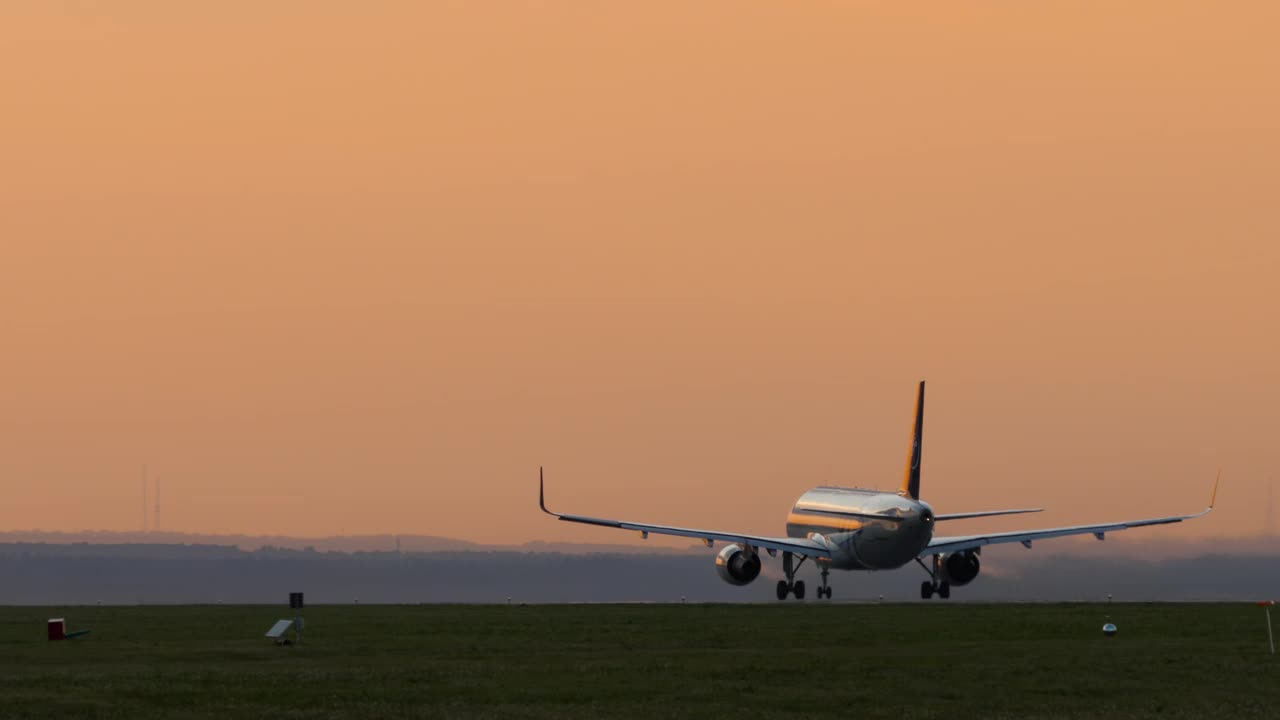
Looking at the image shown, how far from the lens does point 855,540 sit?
Answer: 109625 mm

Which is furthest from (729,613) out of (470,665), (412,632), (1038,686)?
(1038,686)

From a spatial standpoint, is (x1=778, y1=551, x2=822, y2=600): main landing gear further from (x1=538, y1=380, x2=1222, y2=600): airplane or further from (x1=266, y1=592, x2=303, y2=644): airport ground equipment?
(x1=266, y1=592, x2=303, y2=644): airport ground equipment

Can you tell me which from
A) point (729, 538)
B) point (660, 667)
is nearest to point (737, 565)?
point (729, 538)

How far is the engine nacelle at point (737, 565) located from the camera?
115m

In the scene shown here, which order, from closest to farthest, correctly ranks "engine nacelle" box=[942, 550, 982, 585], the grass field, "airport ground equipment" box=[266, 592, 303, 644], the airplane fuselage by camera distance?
1. the grass field
2. "airport ground equipment" box=[266, 592, 303, 644]
3. the airplane fuselage
4. "engine nacelle" box=[942, 550, 982, 585]

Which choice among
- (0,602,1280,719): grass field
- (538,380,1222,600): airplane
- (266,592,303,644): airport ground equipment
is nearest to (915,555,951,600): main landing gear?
(538,380,1222,600): airplane

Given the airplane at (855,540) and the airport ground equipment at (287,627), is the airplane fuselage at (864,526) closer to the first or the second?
the airplane at (855,540)

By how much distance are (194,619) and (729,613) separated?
26584 millimetres

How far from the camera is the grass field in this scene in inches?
1741

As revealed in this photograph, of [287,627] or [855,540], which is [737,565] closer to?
[855,540]

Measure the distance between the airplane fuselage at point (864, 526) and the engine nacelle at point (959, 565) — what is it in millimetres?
5781

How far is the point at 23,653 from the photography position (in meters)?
62.3

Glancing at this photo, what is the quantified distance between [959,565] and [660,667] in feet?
207

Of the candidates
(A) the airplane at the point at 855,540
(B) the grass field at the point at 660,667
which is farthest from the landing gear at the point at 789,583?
(B) the grass field at the point at 660,667
